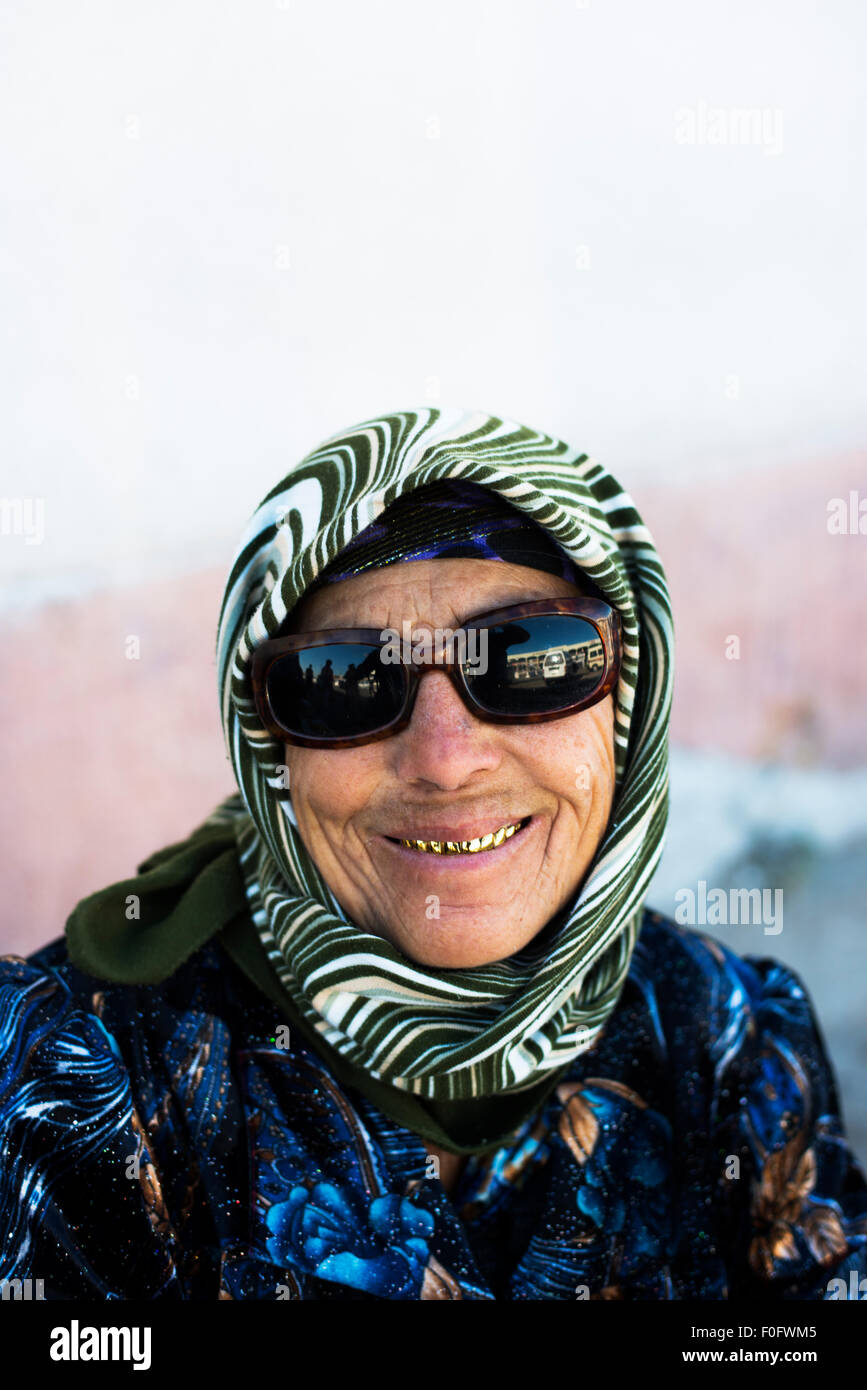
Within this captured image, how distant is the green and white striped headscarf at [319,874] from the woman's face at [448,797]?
48mm

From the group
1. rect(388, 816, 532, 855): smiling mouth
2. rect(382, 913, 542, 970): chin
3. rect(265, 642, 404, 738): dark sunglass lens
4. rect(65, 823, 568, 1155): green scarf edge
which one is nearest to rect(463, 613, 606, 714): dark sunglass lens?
rect(265, 642, 404, 738): dark sunglass lens

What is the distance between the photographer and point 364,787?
5.45ft

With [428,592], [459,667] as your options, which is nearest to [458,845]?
[459,667]

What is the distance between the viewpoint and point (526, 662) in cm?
159

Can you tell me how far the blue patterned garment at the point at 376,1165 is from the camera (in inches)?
60.0

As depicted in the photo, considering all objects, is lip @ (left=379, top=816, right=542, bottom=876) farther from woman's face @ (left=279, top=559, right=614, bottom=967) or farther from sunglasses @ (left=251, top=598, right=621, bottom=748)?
sunglasses @ (left=251, top=598, right=621, bottom=748)

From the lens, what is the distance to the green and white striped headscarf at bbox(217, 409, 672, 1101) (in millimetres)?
1626

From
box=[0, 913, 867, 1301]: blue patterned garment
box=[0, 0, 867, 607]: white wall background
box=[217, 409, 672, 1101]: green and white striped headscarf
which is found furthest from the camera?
box=[0, 0, 867, 607]: white wall background

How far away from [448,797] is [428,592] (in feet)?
1.12

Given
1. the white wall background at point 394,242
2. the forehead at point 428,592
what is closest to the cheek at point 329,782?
the forehead at point 428,592

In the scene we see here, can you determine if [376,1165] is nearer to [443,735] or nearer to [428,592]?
[443,735]

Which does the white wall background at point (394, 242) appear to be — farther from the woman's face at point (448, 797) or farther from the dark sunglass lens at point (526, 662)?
the dark sunglass lens at point (526, 662)
